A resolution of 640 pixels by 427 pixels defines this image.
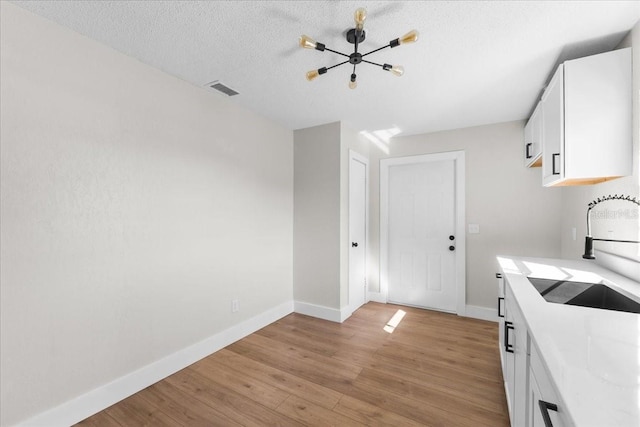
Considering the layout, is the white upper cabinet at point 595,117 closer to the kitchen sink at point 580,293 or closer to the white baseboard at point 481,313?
the kitchen sink at point 580,293

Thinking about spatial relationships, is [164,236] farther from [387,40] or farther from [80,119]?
[387,40]

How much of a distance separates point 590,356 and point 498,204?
9.70 feet

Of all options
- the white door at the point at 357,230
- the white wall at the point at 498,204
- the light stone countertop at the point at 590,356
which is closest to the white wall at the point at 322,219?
the white door at the point at 357,230

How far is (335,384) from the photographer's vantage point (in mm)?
2137

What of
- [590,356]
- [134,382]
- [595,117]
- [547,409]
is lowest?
[134,382]

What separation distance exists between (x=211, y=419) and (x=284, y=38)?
2.57m

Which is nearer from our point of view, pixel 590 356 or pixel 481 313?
pixel 590 356

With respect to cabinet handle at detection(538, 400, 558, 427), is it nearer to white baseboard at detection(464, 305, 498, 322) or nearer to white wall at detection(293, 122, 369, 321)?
white wall at detection(293, 122, 369, 321)

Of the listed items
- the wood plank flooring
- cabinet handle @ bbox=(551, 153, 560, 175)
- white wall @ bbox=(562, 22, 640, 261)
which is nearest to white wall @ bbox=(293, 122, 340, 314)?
the wood plank flooring

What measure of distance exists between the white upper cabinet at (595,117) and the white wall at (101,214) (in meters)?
2.77

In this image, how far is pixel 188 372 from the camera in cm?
230

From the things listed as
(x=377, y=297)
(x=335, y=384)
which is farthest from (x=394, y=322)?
(x=335, y=384)

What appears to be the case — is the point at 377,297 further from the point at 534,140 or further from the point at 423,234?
the point at 534,140

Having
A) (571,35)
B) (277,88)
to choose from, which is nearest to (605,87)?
(571,35)
